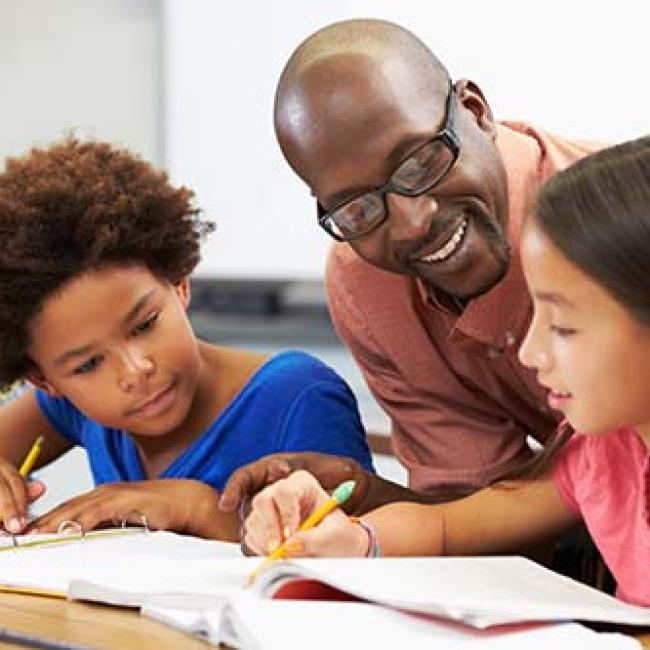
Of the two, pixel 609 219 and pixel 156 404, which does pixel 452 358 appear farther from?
pixel 609 219

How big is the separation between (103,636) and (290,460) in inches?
17.9

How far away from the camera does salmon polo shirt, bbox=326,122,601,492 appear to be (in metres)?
1.55

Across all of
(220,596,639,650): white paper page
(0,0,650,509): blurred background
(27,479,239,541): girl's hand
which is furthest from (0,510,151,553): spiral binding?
(0,0,650,509): blurred background

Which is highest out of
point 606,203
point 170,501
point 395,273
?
point 606,203

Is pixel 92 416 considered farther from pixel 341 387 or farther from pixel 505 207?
pixel 505 207

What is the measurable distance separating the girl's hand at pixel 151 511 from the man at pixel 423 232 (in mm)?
90

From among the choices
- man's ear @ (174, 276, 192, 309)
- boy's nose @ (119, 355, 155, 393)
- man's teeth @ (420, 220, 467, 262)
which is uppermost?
man's teeth @ (420, 220, 467, 262)

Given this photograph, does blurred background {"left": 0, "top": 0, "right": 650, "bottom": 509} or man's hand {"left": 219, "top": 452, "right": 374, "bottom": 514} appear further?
blurred background {"left": 0, "top": 0, "right": 650, "bottom": 509}

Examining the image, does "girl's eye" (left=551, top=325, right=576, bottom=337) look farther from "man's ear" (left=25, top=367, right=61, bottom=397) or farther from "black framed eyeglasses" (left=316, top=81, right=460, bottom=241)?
"man's ear" (left=25, top=367, right=61, bottom=397)

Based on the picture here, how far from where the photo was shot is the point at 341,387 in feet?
5.58

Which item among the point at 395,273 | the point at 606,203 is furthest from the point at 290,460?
the point at 606,203

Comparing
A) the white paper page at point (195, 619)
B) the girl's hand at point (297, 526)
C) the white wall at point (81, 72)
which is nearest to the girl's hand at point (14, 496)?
the girl's hand at point (297, 526)

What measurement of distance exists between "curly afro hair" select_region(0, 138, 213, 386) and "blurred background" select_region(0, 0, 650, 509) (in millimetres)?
1076

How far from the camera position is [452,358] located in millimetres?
1649
